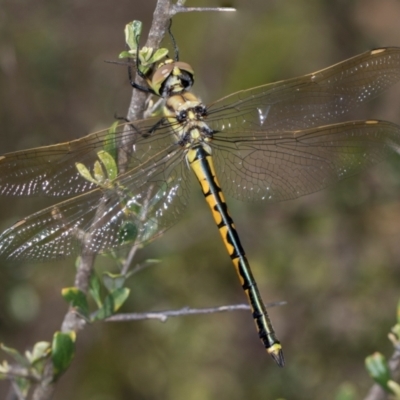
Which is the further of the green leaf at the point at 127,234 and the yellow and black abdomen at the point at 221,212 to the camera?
the yellow and black abdomen at the point at 221,212

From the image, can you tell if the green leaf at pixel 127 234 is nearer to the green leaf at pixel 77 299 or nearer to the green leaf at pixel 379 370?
the green leaf at pixel 77 299

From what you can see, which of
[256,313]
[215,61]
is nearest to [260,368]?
[256,313]

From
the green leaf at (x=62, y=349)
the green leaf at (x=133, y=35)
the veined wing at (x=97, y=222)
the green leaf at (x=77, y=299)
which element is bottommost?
the green leaf at (x=62, y=349)

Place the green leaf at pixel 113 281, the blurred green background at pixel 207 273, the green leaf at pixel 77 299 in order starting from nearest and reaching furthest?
the green leaf at pixel 77 299 → the green leaf at pixel 113 281 → the blurred green background at pixel 207 273

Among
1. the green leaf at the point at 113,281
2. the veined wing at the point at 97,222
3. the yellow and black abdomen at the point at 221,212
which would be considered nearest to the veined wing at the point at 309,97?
the yellow and black abdomen at the point at 221,212

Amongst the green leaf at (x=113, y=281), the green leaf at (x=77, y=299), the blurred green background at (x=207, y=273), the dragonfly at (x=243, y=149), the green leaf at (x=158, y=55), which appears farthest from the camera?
the blurred green background at (x=207, y=273)

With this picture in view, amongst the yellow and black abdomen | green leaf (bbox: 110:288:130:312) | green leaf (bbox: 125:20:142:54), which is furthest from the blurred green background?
green leaf (bbox: 125:20:142:54)

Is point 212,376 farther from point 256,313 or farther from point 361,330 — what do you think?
point 256,313
